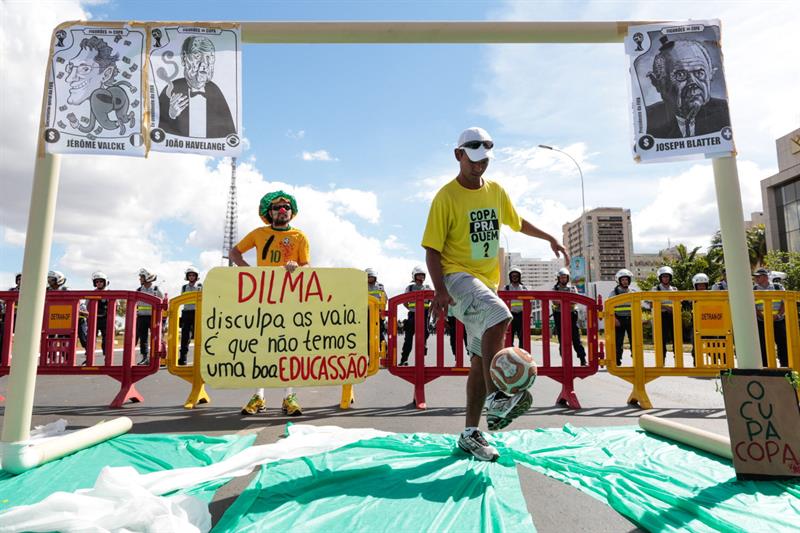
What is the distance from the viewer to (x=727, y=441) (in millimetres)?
3367

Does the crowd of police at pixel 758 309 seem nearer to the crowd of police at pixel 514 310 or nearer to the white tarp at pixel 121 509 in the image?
the crowd of police at pixel 514 310

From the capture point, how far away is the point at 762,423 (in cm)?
301

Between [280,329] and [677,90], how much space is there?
3666 millimetres

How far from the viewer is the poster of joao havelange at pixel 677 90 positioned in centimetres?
353

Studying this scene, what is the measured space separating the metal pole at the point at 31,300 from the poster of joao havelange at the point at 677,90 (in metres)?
4.08

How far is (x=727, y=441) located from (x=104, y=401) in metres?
7.15

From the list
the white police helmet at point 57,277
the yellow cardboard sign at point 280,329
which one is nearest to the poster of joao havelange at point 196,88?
the yellow cardboard sign at point 280,329

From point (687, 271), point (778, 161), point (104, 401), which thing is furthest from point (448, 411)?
point (778, 161)

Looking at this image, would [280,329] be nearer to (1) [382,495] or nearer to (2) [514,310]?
(1) [382,495]

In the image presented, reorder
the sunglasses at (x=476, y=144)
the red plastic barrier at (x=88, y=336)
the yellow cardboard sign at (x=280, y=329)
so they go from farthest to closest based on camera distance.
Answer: the red plastic barrier at (x=88, y=336) < the yellow cardboard sign at (x=280, y=329) < the sunglasses at (x=476, y=144)

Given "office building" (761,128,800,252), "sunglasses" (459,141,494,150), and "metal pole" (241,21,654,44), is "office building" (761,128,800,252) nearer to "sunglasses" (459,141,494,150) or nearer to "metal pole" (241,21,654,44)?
"metal pole" (241,21,654,44)

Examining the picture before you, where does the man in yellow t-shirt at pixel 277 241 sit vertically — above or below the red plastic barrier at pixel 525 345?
above

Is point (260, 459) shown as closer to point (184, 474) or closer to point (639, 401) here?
point (184, 474)

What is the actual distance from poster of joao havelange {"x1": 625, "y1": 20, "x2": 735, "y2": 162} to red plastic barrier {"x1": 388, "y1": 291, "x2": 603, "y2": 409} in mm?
2993
